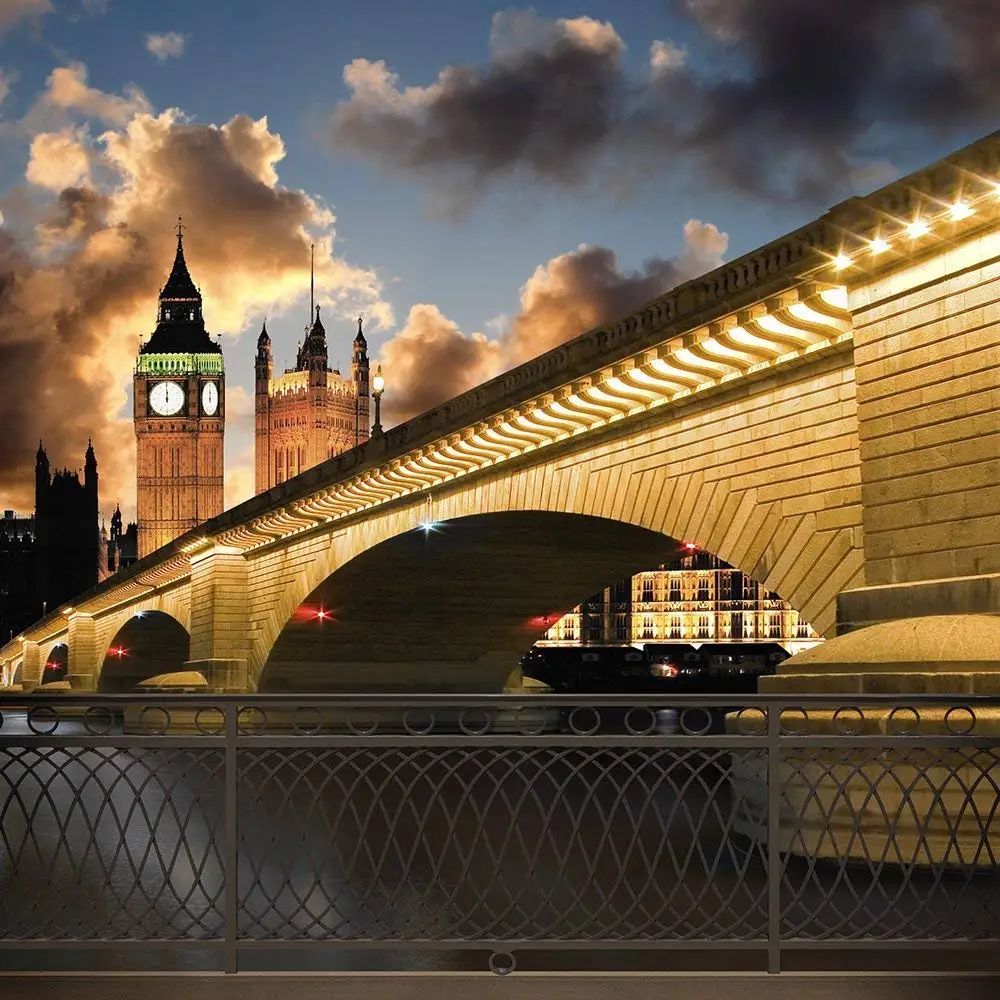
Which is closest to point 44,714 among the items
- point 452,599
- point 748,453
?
point 748,453

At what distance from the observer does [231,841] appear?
770cm

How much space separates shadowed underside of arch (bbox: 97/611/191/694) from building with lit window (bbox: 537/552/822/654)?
3355 cm

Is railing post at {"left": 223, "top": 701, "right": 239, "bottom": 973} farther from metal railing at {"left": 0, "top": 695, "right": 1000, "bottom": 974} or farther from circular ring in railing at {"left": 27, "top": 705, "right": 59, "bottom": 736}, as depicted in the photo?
circular ring in railing at {"left": 27, "top": 705, "right": 59, "bottom": 736}

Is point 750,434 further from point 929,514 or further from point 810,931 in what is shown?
point 810,931

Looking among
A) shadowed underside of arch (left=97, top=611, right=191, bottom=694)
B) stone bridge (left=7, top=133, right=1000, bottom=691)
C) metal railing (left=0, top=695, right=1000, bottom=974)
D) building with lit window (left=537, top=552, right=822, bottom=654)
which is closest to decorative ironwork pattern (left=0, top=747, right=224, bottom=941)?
metal railing (left=0, top=695, right=1000, bottom=974)

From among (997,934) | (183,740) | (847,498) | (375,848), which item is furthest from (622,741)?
(847,498)

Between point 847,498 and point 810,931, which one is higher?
point 847,498

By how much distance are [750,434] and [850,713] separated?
10.5 m

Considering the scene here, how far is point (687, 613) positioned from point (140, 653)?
166 feet

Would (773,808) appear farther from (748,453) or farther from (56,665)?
(56,665)

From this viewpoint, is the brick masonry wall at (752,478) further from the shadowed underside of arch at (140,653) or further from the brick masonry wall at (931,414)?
the shadowed underside of arch at (140,653)

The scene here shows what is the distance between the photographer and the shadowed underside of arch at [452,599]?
137 ft

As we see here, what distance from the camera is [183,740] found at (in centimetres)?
799

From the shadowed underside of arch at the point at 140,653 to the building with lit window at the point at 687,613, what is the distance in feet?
110
